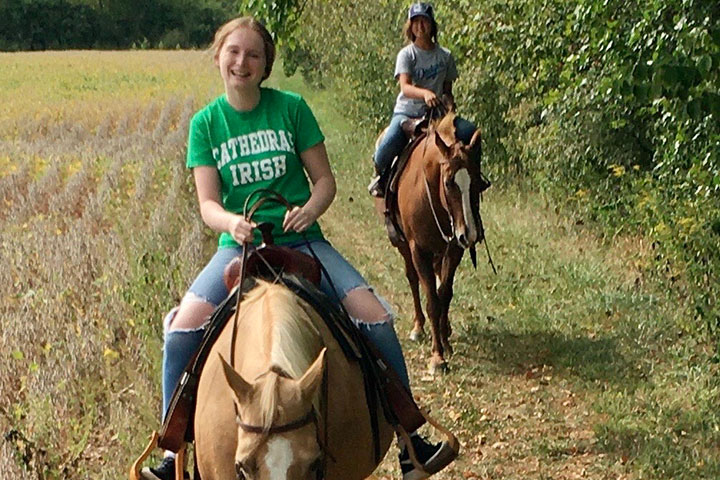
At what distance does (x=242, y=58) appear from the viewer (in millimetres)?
4141

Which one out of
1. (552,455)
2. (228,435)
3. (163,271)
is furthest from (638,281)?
(228,435)

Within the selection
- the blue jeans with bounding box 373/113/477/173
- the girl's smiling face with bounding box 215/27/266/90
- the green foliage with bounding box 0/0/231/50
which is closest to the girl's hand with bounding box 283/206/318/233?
the girl's smiling face with bounding box 215/27/266/90

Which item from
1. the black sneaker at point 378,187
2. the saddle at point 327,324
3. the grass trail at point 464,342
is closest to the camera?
the saddle at point 327,324

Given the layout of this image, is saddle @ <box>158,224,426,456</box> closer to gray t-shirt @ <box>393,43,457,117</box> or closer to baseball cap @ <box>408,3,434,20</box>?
baseball cap @ <box>408,3,434,20</box>

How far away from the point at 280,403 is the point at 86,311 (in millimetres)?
4999

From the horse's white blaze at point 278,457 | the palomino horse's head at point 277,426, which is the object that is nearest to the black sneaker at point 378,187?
the palomino horse's head at point 277,426

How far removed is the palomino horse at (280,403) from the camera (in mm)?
2748

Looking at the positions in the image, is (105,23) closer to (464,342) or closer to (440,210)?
(464,342)

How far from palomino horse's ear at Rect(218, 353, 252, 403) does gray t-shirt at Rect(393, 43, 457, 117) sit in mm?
5793

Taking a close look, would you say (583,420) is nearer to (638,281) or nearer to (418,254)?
(418,254)

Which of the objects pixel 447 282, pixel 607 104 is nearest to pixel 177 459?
pixel 447 282

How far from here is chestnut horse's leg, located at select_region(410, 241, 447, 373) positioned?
7.67m

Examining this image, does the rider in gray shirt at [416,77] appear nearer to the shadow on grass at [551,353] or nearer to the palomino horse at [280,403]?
the shadow on grass at [551,353]

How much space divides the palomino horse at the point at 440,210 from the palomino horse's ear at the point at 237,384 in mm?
4524
